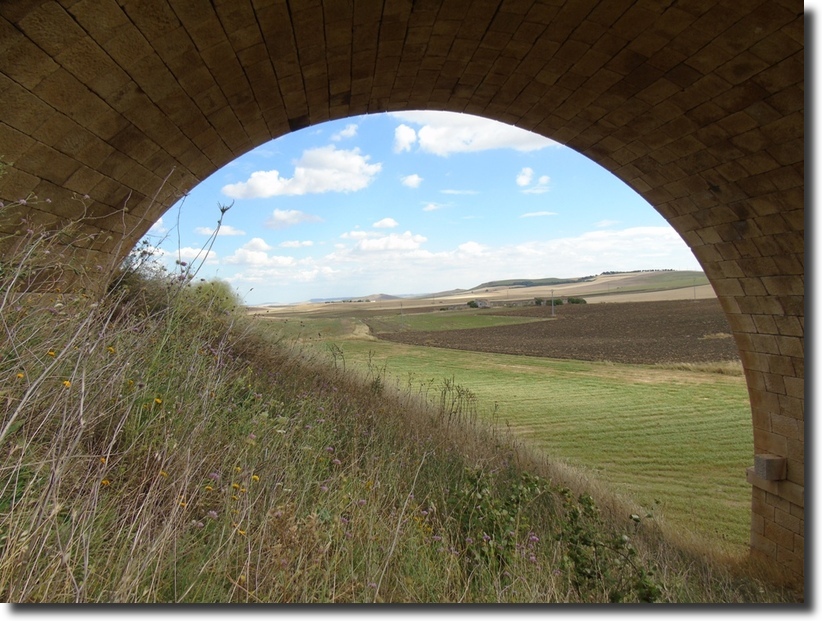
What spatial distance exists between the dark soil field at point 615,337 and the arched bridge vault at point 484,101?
59.1ft

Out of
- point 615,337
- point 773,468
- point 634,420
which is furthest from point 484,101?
point 615,337

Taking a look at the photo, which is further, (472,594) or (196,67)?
(196,67)

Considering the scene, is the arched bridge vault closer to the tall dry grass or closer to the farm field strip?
the tall dry grass

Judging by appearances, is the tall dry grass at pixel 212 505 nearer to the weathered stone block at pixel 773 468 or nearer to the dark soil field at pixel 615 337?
the weathered stone block at pixel 773 468

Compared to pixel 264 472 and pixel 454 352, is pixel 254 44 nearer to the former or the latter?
pixel 264 472

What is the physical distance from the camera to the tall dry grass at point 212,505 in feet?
6.79

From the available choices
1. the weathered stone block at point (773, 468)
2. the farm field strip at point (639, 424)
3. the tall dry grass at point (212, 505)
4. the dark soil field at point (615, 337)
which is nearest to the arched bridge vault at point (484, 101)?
the weathered stone block at point (773, 468)

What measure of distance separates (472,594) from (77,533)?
1952 mm

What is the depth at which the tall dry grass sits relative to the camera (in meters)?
2.07

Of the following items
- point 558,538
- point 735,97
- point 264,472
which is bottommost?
point 558,538

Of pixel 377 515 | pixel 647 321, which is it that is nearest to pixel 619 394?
pixel 377 515

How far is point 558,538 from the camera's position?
159 inches

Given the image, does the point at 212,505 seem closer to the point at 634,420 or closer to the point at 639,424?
the point at 639,424

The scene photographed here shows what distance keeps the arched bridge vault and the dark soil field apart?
1801cm
